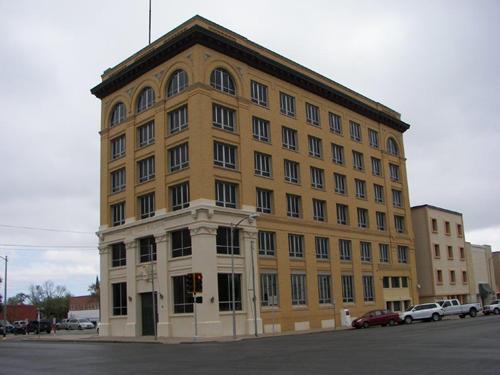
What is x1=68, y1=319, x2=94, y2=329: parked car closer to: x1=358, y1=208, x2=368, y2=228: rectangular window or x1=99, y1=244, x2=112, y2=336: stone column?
x1=99, y1=244, x2=112, y2=336: stone column

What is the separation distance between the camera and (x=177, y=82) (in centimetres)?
4481

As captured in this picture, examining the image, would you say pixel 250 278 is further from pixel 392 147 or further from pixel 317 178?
pixel 392 147

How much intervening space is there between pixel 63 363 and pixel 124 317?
86.4ft

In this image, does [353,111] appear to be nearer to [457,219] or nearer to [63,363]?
[457,219]

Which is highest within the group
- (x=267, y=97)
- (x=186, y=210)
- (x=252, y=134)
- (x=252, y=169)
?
(x=267, y=97)

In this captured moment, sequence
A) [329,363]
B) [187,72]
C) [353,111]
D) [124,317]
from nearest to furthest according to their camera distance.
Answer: [329,363]
[187,72]
[124,317]
[353,111]

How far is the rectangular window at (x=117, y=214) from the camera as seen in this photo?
4916cm

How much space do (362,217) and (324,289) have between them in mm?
11154

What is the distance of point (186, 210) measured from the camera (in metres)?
40.7

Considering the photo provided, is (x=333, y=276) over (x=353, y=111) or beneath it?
beneath

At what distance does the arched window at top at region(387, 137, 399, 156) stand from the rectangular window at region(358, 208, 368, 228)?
10.3 m

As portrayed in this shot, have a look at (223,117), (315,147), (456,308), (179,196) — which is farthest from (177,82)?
(456,308)

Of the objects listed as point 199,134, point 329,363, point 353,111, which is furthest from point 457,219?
point 329,363

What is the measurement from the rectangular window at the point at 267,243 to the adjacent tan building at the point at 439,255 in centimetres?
2801
